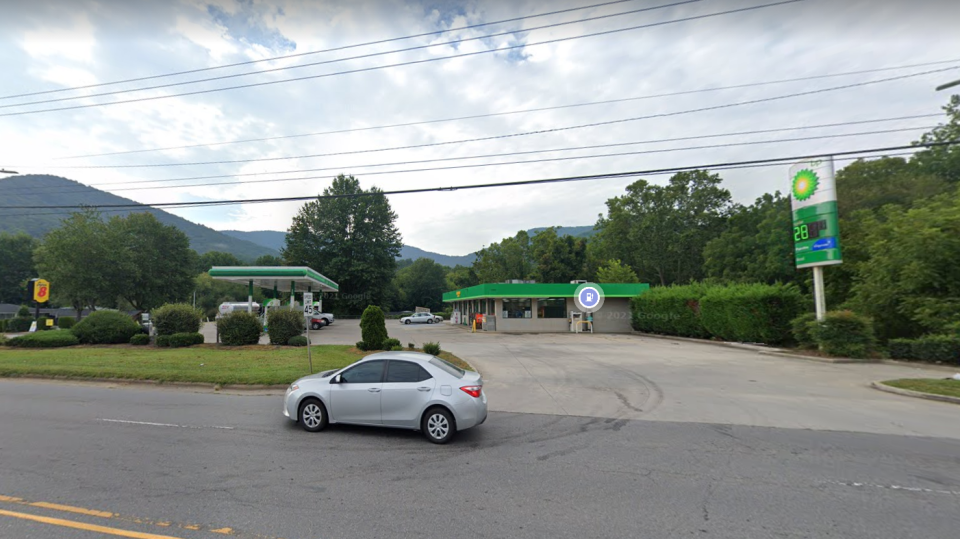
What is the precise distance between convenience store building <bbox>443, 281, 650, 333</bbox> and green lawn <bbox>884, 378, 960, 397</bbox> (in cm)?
2438

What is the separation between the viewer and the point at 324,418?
294 inches

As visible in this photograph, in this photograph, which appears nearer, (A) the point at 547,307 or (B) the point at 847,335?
(B) the point at 847,335

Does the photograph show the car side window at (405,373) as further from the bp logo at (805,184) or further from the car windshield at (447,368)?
the bp logo at (805,184)

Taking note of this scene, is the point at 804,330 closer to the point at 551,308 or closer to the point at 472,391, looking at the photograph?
the point at 551,308

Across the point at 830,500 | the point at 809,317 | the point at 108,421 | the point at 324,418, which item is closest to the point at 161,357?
the point at 108,421

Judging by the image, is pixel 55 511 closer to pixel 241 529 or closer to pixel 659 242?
pixel 241 529

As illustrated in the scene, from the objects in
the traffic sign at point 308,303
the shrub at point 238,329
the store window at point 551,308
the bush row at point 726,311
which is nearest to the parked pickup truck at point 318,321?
the shrub at point 238,329

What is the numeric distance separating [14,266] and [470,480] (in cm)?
9953

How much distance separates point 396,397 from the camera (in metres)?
7.21

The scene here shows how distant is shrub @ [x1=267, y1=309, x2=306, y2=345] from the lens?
20.0m

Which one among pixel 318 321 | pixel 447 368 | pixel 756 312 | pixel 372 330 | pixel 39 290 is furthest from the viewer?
pixel 318 321

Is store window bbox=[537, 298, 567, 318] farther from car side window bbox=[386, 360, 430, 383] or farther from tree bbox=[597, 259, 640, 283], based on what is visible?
car side window bbox=[386, 360, 430, 383]

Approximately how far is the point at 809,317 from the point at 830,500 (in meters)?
18.9

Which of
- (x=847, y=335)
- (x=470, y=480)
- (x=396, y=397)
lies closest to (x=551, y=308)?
(x=847, y=335)
